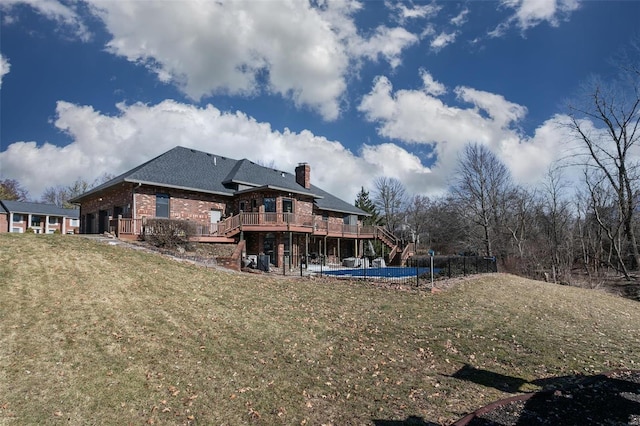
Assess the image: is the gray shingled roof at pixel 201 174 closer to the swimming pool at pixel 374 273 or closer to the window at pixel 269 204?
the window at pixel 269 204

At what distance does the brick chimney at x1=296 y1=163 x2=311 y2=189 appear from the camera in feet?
101

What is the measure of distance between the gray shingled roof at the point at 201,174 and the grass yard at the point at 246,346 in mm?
9336

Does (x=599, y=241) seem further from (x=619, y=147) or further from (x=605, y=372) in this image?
(x=605, y=372)

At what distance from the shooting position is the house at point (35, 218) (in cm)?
4509

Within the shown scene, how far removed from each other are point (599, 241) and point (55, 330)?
42709mm

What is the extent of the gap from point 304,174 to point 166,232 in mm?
14224

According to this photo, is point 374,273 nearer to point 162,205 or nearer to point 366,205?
point 162,205

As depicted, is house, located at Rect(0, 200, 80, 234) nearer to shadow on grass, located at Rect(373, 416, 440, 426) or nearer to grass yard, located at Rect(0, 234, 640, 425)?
grass yard, located at Rect(0, 234, 640, 425)

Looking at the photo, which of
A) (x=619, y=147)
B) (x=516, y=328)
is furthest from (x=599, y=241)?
(x=516, y=328)

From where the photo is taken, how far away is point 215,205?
976 inches

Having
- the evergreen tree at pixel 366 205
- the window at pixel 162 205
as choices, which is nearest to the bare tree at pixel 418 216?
the evergreen tree at pixel 366 205

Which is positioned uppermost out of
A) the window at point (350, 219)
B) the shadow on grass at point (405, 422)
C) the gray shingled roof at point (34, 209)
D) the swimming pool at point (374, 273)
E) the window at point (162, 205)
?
the gray shingled roof at point (34, 209)

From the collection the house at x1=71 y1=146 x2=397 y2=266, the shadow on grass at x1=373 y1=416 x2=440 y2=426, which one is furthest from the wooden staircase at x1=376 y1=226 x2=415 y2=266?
the shadow on grass at x1=373 y1=416 x2=440 y2=426

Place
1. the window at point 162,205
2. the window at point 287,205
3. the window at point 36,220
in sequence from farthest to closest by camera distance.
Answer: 1. the window at point 36,220
2. the window at point 287,205
3. the window at point 162,205
